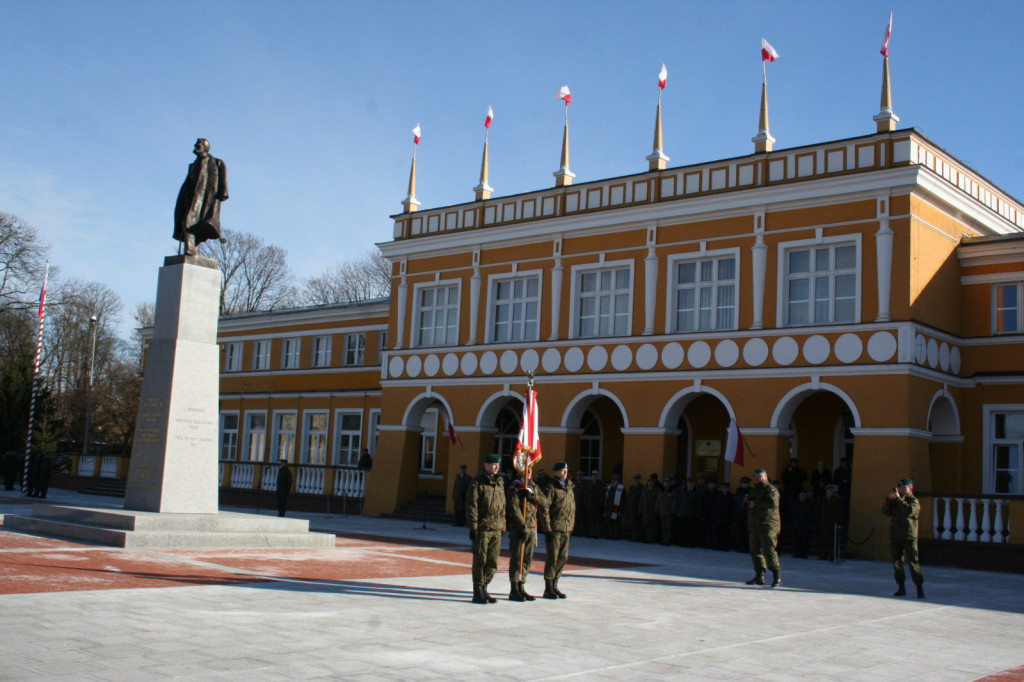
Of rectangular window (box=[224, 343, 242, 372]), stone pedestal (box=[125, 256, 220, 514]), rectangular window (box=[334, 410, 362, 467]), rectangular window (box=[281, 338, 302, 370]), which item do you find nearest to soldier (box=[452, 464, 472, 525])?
stone pedestal (box=[125, 256, 220, 514])

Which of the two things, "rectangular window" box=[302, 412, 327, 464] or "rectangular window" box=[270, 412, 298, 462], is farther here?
"rectangular window" box=[270, 412, 298, 462]

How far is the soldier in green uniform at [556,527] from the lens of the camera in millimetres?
12055

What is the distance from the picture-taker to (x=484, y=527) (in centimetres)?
1130

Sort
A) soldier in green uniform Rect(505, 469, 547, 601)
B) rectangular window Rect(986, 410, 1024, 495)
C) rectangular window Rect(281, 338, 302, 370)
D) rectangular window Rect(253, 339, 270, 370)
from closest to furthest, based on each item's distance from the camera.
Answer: soldier in green uniform Rect(505, 469, 547, 601) < rectangular window Rect(986, 410, 1024, 495) < rectangular window Rect(281, 338, 302, 370) < rectangular window Rect(253, 339, 270, 370)

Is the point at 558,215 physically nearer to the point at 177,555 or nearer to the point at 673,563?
the point at 673,563

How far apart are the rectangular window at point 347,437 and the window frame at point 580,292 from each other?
38.2 ft

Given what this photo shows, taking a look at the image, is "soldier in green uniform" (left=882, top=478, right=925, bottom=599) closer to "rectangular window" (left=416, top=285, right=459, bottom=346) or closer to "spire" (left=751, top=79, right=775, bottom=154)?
"spire" (left=751, top=79, right=775, bottom=154)

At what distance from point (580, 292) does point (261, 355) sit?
17.7m

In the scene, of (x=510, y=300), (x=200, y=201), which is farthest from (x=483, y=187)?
(x=200, y=201)

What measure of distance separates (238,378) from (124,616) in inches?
1283

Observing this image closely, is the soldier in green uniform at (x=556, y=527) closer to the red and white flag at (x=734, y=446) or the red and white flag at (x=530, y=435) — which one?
the red and white flag at (x=530, y=435)

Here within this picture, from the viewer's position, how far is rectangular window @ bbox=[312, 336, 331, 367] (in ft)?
123

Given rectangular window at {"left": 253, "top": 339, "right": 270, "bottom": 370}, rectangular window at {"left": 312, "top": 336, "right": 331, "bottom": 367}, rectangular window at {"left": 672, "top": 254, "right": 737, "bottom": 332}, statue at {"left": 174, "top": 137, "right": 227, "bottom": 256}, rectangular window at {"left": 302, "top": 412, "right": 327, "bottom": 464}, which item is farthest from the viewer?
rectangular window at {"left": 253, "top": 339, "right": 270, "bottom": 370}

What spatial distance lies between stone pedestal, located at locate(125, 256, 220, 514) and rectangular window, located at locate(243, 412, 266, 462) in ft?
75.5
